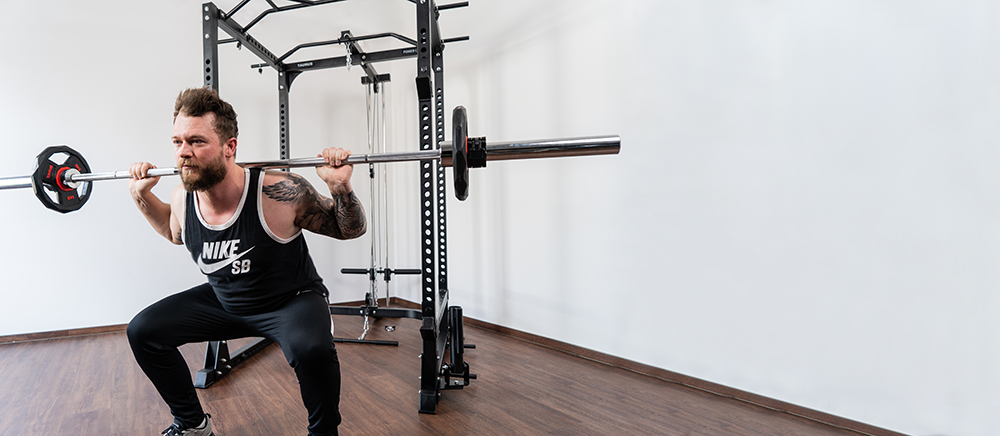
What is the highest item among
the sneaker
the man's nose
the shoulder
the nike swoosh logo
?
the man's nose

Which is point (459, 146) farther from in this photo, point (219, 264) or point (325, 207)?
point (219, 264)

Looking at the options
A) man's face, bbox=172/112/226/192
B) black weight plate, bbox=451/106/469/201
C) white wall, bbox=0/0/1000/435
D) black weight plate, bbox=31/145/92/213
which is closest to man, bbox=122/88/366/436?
man's face, bbox=172/112/226/192

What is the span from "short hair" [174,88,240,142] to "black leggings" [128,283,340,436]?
644 millimetres

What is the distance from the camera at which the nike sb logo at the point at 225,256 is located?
1489 mm

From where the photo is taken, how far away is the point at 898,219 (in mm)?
1496

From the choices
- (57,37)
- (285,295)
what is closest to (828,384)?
(285,295)

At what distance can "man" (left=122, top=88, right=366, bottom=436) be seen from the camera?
4.75ft

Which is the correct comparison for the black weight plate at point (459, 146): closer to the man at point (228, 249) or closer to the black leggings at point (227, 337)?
the man at point (228, 249)

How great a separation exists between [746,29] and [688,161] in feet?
2.08

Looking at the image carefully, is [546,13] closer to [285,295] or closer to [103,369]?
[285,295]

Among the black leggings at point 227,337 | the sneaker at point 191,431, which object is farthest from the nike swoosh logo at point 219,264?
the sneaker at point 191,431

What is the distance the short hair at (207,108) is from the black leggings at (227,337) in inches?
25.3

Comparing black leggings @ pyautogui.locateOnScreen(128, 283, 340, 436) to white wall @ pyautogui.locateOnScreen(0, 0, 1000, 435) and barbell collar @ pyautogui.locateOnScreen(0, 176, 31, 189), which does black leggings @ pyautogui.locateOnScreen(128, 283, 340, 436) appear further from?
white wall @ pyautogui.locateOnScreen(0, 0, 1000, 435)

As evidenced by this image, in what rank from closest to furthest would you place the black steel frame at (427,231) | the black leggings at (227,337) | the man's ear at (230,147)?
the black leggings at (227,337), the man's ear at (230,147), the black steel frame at (427,231)
